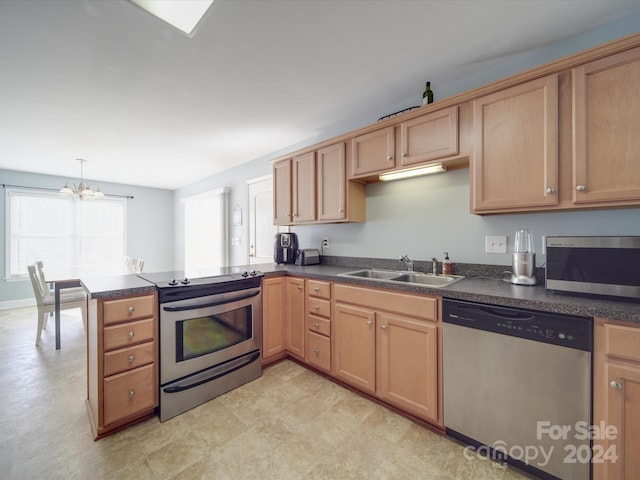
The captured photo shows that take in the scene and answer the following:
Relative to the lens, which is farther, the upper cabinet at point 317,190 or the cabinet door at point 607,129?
the upper cabinet at point 317,190

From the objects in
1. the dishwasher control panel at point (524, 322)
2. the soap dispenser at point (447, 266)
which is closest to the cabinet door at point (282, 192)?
the soap dispenser at point (447, 266)

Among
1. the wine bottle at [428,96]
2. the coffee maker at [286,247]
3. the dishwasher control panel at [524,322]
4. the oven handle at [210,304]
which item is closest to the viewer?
the dishwasher control panel at [524,322]

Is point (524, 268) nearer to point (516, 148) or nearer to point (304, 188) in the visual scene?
point (516, 148)

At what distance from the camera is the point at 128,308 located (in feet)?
5.42

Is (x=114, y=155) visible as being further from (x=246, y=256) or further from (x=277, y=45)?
(x=277, y=45)

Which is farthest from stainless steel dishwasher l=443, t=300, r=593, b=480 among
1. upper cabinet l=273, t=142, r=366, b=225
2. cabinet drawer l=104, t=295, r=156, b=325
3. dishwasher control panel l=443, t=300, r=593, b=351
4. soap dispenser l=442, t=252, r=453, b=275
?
cabinet drawer l=104, t=295, r=156, b=325

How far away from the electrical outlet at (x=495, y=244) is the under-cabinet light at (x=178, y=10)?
2.30 m

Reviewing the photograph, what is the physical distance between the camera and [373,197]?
2.60 metres

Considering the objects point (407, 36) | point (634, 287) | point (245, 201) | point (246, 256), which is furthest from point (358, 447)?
point (245, 201)

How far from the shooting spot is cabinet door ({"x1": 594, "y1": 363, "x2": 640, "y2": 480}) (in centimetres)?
106

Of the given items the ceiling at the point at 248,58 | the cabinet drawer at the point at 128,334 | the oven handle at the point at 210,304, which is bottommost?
the cabinet drawer at the point at 128,334

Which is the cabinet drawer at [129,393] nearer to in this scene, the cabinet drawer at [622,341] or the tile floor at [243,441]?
the tile floor at [243,441]

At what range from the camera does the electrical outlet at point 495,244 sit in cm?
186

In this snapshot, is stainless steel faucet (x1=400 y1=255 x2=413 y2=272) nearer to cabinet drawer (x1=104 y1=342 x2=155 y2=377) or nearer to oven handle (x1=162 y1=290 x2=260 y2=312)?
oven handle (x1=162 y1=290 x2=260 y2=312)
